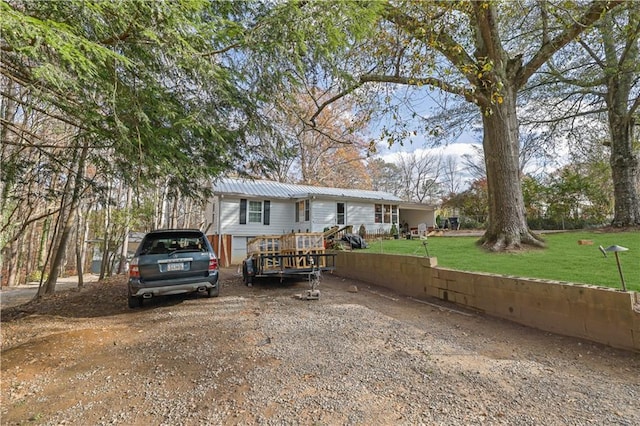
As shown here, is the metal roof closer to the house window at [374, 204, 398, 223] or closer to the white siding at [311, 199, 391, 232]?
the white siding at [311, 199, 391, 232]

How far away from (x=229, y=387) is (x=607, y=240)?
33.3 ft

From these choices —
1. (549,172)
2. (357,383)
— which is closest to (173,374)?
(357,383)

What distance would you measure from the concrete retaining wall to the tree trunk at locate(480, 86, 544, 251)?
7.75 ft

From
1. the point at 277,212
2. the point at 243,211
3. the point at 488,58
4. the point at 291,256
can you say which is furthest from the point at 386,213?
the point at 291,256

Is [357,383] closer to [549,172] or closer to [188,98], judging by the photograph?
[188,98]

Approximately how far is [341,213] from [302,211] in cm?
239

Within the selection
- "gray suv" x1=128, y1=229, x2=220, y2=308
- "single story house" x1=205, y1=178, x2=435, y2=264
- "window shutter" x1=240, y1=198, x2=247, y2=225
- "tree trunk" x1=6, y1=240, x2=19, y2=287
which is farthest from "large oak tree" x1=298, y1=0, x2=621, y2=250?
"tree trunk" x1=6, y1=240, x2=19, y2=287

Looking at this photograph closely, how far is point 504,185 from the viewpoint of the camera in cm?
791

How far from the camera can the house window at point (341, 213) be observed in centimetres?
1842

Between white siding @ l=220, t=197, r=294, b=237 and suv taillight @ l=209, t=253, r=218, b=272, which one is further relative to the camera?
white siding @ l=220, t=197, r=294, b=237

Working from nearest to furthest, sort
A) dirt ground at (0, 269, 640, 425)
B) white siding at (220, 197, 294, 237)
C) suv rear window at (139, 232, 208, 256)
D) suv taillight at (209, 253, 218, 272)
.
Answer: dirt ground at (0, 269, 640, 425) → suv rear window at (139, 232, 208, 256) → suv taillight at (209, 253, 218, 272) → white siding at (220, 197, 294, 237)

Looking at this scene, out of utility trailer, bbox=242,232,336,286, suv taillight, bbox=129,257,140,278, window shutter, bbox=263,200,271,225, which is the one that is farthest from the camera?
window shutter, bbox=263,200,271,225

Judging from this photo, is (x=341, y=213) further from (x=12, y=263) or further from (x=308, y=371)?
(x=12, y=263)

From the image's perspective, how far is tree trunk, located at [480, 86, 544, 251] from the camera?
776cm
